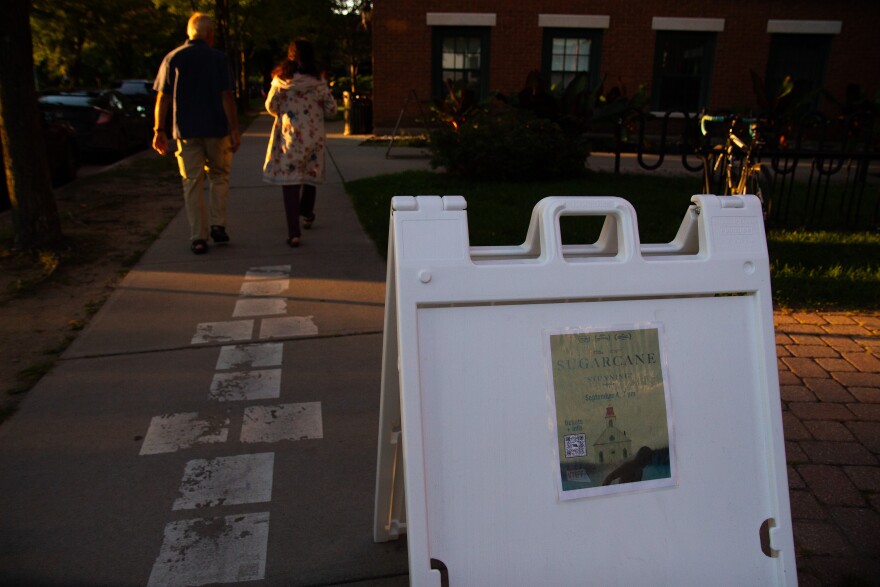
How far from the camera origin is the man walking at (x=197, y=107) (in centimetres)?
672

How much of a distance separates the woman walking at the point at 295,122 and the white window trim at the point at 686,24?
13655 mm

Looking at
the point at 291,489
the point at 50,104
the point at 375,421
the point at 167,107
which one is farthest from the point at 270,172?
the point at 50,104

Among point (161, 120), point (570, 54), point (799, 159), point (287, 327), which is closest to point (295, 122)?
point (161, 120)

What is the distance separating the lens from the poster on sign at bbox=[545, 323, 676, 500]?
202 centimetres

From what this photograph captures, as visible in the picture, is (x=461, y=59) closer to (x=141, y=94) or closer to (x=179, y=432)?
(x=141, y=94)

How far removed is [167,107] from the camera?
268 inches

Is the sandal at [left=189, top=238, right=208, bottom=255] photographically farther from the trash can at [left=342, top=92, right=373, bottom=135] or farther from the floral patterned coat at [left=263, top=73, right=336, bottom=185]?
the trash can at [left=342, top=92, right=373, bottom=135]

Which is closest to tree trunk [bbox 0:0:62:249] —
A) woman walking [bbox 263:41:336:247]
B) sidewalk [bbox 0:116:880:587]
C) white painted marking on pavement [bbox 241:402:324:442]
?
sidewalk [bbox 0:116:880:587]

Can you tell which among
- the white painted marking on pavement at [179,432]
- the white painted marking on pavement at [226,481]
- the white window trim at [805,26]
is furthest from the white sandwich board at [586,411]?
the white window trim at [805,26]

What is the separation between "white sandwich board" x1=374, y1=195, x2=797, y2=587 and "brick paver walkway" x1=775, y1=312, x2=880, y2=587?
0.91m

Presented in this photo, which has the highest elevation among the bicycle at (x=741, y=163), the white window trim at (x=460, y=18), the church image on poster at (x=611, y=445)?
the white window trim at (x=460, y=18)

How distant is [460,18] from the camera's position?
18.1 meters

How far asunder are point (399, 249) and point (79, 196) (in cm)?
1026

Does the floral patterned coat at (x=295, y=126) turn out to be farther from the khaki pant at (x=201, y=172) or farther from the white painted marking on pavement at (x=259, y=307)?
the white painted marking on pavement at (x=259, y=307)
